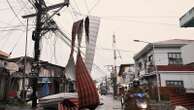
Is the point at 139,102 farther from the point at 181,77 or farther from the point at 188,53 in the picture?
the point at 181,77

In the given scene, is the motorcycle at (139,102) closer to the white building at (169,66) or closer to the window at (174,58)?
the white building at (169,66)

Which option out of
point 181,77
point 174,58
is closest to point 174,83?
point 181,77

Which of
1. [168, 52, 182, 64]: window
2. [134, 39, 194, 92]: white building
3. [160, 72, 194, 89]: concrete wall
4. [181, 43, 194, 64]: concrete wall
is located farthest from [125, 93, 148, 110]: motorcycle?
[168, 52, 182, 64]: window

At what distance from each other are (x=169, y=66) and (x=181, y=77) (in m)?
2.04

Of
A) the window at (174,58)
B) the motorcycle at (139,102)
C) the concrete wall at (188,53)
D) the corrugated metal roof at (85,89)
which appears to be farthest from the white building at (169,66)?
the corrugated metal roof at (85,89)

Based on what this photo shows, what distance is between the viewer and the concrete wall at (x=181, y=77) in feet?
109

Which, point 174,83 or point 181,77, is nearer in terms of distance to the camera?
point 181,77

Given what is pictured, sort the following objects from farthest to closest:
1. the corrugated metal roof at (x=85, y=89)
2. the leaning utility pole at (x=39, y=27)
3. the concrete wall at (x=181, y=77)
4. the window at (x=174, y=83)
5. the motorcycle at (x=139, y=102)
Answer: the window at (x=174, y=83) → the concrete wall at (x=181, y=77) → the motorcycle at (x=139, y=102) → the leaning utility pole at (x=39, y=27) → the corrugated metal roof at (x=85, y=89)

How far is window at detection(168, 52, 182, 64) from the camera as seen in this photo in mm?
36000

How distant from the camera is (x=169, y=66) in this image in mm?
33812

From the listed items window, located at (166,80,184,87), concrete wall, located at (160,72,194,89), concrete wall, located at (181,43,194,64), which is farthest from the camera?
window, located at (166,80,184,87)

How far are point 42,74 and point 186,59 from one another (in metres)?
23.9

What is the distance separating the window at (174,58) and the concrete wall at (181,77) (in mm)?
3446

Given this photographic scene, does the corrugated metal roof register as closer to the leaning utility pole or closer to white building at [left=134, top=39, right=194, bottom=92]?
the leaning utility pole
